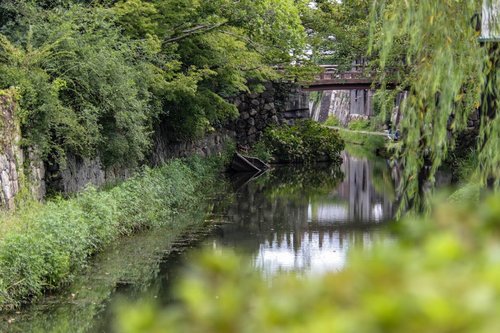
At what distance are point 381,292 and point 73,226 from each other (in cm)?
1159

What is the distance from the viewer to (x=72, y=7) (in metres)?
17.1

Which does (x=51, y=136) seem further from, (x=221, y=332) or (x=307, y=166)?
(x=307, y=166)

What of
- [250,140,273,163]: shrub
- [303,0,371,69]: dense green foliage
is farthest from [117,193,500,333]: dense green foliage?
[250,140,273,163]: shrub

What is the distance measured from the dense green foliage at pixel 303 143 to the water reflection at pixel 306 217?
3.49 m

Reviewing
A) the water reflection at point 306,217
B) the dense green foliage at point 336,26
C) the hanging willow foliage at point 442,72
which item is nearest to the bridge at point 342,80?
the dense green foliage at point 336,26

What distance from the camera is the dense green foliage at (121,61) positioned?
1448 centimetres

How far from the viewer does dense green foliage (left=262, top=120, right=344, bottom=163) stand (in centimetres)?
3806

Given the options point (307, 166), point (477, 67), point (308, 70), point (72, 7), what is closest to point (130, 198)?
point (72, 7)

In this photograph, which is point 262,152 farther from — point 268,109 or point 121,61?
point 121,61

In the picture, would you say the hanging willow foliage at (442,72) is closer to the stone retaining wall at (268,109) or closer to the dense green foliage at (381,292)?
the dense green foliage at (381,292)

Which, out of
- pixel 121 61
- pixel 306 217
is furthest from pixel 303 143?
pixel 121 61

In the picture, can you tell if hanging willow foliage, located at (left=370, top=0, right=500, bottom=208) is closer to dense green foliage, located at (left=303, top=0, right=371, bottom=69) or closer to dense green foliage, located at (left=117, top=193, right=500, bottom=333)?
dense green foliage, located at (left=117, top=193, right=500, bottom=333)

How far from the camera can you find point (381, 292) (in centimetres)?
138

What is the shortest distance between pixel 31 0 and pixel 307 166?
2164cm
